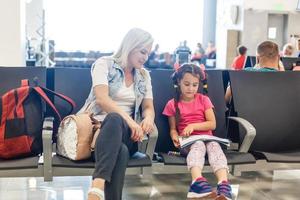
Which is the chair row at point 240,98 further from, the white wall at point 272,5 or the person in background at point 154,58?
the person in background at point 154,58

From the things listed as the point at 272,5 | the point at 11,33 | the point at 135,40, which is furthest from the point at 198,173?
the point at 272,5

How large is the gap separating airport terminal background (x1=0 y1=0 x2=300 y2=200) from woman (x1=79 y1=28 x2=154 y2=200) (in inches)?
10.0

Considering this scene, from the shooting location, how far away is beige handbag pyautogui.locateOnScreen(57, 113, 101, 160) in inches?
85.9

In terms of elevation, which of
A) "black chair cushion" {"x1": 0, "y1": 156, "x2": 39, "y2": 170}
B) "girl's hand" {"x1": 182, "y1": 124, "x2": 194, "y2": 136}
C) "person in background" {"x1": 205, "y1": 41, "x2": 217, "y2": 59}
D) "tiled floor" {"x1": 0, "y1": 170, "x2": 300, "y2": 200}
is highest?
"person in background" {"x1": 205, "y1": 41, "x2": 217, "y2": 59}

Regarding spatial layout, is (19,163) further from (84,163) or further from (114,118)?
(114,118)

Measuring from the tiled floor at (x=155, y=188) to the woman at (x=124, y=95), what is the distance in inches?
24.8

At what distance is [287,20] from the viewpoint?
10602 mm

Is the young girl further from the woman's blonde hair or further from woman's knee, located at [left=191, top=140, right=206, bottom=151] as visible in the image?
the woman's blonde hair

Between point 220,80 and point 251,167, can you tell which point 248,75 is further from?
point 251,167

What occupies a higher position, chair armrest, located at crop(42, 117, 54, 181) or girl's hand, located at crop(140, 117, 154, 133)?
girl's hand, located at crop(140, 117, 154, 133)

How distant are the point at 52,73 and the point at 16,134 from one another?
1.94ft

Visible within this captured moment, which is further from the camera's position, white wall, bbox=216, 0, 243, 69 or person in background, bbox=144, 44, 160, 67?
person in background, bbox=144, 44, 160, 67

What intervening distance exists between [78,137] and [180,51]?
3.31 meters

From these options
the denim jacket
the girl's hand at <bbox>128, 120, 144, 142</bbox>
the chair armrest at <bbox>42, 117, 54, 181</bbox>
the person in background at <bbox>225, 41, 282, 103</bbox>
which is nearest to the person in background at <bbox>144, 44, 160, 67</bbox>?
the person in background at <bbox>225, 41, 282, 103</bbox>
